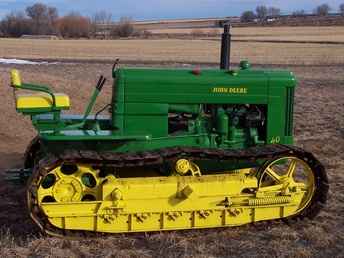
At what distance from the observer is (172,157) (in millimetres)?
6004

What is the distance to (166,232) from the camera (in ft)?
20.6

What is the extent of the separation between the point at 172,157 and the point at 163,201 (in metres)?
0.48

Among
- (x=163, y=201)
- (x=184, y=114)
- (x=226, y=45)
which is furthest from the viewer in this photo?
(x=226, y=45)

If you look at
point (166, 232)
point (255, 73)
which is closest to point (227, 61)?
point (255, 73)

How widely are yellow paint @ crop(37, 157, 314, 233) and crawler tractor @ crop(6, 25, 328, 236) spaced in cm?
1

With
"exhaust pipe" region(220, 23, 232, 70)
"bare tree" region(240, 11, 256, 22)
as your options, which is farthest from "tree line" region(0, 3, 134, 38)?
"exhaust pipe" region(220, 23, 232, 70)

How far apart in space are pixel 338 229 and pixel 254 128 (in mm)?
1445

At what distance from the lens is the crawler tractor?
5.98 meters

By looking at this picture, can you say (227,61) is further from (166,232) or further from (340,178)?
(340,178)

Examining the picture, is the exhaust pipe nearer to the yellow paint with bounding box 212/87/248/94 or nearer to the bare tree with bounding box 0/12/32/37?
the yellow paint with bounding box 212/87/248/94

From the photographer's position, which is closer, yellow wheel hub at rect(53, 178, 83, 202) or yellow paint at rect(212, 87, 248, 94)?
yellow wheel hub at rect(53, 178, 83, 202)

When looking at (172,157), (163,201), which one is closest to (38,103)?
(172,157)

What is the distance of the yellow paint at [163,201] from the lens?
598cm

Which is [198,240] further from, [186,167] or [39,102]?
[39,102]
